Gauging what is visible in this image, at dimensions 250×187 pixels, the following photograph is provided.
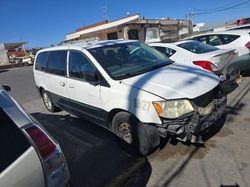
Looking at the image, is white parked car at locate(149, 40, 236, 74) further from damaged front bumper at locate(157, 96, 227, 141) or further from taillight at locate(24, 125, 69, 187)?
taillight at locate(24, 125, 69, 187)

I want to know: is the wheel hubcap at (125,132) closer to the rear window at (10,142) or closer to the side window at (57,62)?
the side window at (57,62)

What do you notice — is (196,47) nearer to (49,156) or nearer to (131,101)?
(131,101)

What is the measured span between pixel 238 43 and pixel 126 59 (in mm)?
4675

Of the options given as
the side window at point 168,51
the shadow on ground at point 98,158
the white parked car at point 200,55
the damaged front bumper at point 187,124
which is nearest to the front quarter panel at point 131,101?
the damaged front bumper at point 187,124

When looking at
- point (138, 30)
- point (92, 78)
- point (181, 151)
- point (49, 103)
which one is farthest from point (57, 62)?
point (138, 30)

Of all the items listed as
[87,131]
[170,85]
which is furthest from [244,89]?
[87,131]

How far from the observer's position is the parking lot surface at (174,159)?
310 centimetres

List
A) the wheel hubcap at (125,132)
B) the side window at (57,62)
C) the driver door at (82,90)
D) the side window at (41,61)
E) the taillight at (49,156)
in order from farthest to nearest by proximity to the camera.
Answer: the side window at (41,61), the side window at (57,62), the driver door at (82,90), the wheel hubcap at (125,132), the taillight at (49,156)

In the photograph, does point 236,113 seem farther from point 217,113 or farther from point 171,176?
point 171,176

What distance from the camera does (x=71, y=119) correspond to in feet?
19.0

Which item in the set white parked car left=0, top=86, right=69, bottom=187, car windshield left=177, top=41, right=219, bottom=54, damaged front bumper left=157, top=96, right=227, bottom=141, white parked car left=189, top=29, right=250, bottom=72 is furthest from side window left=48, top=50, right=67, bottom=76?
white parked car left=189, top=29, right=250, bottom=72

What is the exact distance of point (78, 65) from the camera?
4.54 meters

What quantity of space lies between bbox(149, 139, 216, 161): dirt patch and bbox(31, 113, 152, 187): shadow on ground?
0.27m

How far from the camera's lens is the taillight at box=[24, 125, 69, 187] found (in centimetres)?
182
